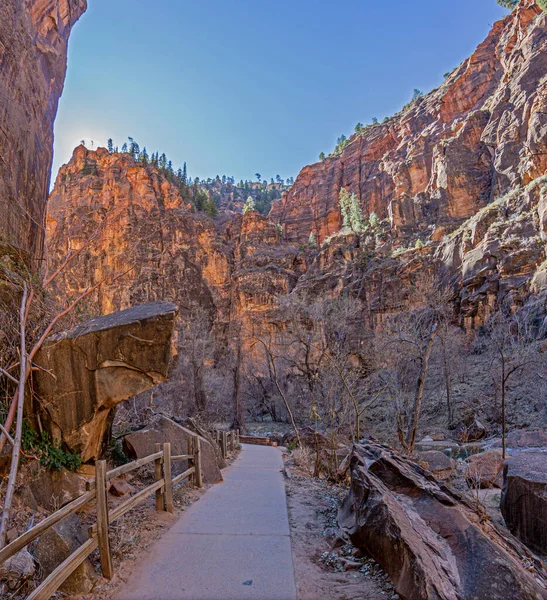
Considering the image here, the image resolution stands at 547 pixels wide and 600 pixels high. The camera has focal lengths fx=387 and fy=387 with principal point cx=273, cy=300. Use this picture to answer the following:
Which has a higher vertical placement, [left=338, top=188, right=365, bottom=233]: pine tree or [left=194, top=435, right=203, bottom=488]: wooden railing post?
[left=338, top=188, right=365, bottom=233]: pine tree

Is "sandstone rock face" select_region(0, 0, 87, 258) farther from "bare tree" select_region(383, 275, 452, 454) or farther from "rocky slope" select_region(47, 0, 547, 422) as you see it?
"rocky slope" select_region(47, 0, 547, 422)

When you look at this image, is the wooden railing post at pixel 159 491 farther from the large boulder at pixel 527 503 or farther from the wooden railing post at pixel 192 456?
the large boulder at pixel 527 503

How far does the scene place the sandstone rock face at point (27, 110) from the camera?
10148 mm

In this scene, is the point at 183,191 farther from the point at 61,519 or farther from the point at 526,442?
the point at 61,519

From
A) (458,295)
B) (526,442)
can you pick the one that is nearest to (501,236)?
(458,295)

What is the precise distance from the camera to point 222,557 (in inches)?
186

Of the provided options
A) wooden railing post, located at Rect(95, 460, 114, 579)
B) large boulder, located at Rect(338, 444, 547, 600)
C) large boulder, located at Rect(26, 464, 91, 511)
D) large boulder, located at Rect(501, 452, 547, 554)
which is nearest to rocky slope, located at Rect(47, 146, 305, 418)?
large boulder, located at Rect(26, 464, 91, 511)

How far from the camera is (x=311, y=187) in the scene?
90750mm

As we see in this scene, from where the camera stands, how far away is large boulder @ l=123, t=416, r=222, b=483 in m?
8.84

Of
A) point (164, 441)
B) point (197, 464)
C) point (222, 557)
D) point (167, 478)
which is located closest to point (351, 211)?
point (164, 441)

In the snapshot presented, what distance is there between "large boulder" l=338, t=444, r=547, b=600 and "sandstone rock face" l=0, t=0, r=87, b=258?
8.21 m

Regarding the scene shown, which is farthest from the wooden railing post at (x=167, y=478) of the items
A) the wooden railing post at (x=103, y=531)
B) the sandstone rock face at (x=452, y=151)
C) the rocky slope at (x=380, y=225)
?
the sandstone rock face at (x=452, y=151)

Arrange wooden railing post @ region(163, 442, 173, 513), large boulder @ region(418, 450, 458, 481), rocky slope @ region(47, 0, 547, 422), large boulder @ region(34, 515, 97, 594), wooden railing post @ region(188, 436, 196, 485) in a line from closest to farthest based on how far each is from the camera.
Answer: large boulder @ region(34, 515, 97, 594) → wooden railing post @ region(163, 442, 173, 513) → wooden railing post @ region(188, 436, 196, 485) → large boulder @ region(418, 450, 458, 481) → rocky slope @ region(47, 0, 547, 422)

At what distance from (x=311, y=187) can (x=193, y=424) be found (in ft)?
280
